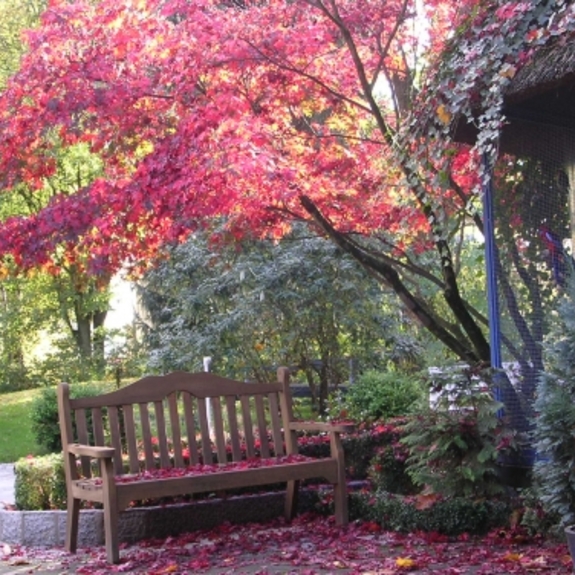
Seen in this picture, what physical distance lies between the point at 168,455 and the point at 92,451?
2.98 feet

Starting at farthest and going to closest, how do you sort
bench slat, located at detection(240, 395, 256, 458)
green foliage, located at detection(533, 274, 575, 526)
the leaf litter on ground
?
1. bench slat, located at detection(240, 395, 256, 458)
2. the leaf litter on ground
3. green foliage, located at detection(533, 274, 575, 526)

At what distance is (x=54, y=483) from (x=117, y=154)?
9.47 ft

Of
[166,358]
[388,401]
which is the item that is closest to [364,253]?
[388,401]

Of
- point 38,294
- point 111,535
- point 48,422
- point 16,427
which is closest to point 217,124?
point 111,535

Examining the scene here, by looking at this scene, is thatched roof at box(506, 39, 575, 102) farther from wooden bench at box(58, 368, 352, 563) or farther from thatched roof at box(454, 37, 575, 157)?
wooden bench at box(58, 368, 352, 563)

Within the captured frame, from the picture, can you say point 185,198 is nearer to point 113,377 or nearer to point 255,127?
point 255,127

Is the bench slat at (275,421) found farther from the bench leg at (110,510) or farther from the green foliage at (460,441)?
the bench leg at (110,510)

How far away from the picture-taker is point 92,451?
617cm

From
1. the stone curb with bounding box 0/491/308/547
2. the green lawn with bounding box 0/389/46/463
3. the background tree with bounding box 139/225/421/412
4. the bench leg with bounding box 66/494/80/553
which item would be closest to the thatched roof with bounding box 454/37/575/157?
the stone curb with bounding box 0/491/308/547

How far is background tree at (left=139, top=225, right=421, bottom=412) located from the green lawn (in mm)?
2514

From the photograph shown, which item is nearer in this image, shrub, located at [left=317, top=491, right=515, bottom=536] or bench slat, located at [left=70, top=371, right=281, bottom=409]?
shrub, located at [left=317, top=491, right=515, bottom=536]

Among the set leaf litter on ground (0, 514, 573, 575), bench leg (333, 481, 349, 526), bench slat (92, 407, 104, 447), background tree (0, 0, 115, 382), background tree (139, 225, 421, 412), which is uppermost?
background tree (0, 0, 115, 382)

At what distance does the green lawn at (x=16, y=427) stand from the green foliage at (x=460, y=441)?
7574mm

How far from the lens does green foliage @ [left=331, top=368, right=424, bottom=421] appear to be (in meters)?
9.31
